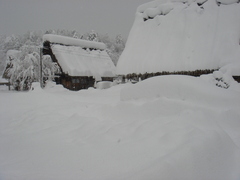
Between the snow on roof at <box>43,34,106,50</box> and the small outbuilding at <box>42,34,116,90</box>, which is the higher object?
the snow on roof at <box>43,34,106,50</box>

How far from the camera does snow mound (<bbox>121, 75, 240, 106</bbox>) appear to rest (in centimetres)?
441

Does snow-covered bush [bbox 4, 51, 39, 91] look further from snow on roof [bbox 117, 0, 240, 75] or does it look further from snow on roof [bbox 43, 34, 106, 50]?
snow on roof [bbox 117, 0, 240, 75]

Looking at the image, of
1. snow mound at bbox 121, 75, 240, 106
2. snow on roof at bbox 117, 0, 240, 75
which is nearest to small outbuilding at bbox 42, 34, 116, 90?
snow on roof at bbox 117, 0, 240, 75

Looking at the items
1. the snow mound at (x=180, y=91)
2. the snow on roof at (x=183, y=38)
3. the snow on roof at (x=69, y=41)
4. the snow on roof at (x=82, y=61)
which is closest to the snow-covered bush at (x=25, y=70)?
the snow on roof at (x=82, y=61)

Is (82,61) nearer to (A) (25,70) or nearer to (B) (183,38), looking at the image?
(A) (25,70)

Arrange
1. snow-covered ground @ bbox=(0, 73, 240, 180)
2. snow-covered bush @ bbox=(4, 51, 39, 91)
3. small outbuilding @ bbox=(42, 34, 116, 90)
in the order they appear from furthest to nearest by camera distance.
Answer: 1. small outbuilding @ bbox=(42, 34, 116, 90)
2. snow-covered bush @ bbox=(4, 51, 39, 91)
3. snow-covered ground @ bbox=(0, 73, 240, 180)

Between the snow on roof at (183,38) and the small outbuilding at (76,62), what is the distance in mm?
7026

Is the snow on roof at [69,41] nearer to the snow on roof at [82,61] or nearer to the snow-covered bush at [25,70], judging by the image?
the snow on roof at [82,61]

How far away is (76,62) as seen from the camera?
20.4 m

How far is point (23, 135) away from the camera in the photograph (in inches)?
150

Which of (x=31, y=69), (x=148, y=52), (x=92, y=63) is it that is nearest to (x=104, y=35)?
(x=92, y=63)

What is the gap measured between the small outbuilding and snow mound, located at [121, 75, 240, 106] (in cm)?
1425

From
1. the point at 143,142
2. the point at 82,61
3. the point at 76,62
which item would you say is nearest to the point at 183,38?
the point at 143,142

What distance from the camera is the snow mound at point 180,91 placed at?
4.41 m
